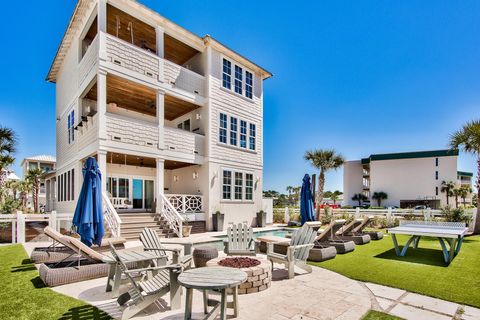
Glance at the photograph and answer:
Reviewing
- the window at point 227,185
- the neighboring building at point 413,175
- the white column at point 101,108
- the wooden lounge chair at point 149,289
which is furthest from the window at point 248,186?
the neighboring building at point 413,175

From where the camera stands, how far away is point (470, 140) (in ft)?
45.2

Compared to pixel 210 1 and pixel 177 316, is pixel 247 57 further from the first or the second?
pixel 177 316

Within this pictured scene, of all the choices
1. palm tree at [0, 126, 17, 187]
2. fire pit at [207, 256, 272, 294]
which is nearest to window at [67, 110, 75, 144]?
palm tree at [0, 126, 17, 187]

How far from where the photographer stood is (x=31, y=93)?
878 inches

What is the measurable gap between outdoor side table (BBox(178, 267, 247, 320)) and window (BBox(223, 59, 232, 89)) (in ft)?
44.8

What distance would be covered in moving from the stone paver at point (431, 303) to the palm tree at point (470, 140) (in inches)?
467

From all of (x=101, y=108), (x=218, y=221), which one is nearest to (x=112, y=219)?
(x=101, y=108)

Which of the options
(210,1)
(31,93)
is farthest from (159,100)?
(31,93)

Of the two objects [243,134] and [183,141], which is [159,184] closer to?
[183,141]

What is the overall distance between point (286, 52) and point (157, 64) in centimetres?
955

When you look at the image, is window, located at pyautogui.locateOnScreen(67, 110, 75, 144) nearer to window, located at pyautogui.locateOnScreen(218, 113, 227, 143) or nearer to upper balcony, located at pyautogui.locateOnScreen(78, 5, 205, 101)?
upper balcony, located at pyautogui.locateOnScreen(78, 5, 205, 101)

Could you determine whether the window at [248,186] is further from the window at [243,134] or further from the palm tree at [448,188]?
the palm tree at [448,188]

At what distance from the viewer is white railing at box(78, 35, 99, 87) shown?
11.6 meters

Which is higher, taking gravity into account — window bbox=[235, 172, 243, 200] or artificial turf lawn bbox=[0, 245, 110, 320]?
window bbox=[235, 172, 243, 200]
